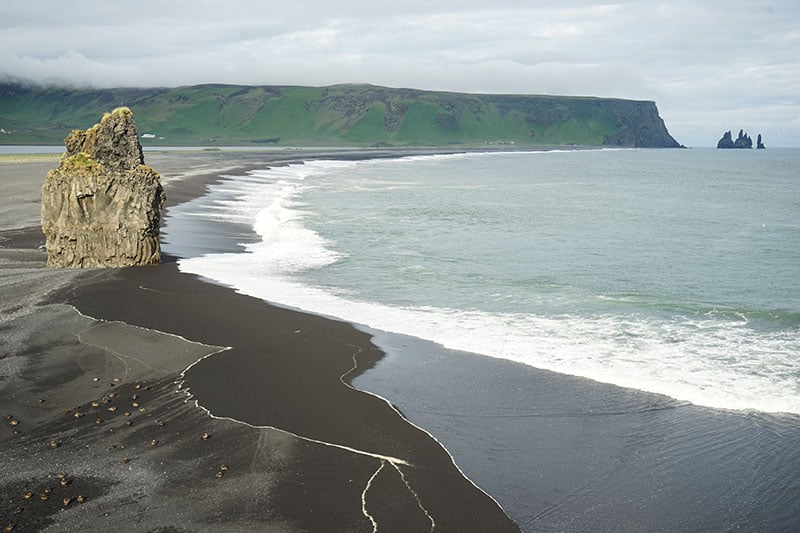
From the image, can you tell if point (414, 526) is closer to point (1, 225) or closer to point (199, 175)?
point (1, 225)

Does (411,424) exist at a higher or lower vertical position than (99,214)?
lower

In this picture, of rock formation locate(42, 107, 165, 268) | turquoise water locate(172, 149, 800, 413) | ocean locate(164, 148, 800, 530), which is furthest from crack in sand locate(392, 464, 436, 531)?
rock formation locate(42, 107, 165, 268)

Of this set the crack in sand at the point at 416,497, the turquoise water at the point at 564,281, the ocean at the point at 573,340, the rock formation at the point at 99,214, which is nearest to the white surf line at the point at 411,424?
the crack in sand at the point at 416,497

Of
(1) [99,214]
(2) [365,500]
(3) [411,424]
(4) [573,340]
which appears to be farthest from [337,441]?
(1) [99,214]

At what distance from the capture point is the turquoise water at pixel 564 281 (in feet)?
44.0

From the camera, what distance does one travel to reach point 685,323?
16500mm

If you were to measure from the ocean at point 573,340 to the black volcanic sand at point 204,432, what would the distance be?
796mm

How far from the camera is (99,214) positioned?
67.5ft

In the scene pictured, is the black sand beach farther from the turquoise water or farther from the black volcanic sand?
the turquoise water

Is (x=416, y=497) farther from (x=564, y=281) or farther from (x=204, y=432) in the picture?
(x=564, y=281)

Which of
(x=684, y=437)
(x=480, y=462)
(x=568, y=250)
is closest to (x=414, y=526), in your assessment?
(x=480, y=462)

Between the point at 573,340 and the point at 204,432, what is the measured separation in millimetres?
8239

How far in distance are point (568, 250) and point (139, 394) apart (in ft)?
67.7

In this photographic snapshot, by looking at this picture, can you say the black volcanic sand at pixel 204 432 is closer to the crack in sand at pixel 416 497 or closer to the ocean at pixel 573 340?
the crack in sand at pixel 416 497
